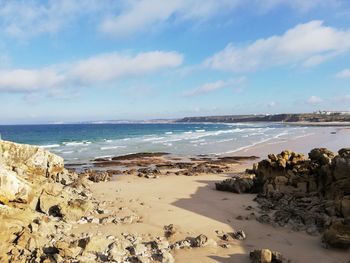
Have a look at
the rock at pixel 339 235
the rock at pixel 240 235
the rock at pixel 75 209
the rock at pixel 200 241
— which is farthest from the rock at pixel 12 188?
the rock at pixel 339 235

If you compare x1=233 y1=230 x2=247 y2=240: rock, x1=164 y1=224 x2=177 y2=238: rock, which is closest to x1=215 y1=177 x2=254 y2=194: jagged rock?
x1=233 y1=230 x2=247 y2=240: rock

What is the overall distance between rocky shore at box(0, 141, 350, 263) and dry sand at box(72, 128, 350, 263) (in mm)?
38

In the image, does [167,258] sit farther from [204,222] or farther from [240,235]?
[204,222]

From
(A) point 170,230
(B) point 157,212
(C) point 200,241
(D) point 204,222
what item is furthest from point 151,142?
(C) point 200,241

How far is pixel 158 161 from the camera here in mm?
32844

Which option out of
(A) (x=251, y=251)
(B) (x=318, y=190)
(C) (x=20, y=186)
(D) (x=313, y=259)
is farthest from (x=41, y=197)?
(B) (x=318, y=190)

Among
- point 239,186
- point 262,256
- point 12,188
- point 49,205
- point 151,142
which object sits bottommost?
point 151,142

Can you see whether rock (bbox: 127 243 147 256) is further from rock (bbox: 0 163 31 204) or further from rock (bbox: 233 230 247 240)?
rock (bbox: 0 163 31 204)

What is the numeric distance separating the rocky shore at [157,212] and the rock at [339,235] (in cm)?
3

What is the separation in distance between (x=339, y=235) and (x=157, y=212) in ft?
19.3

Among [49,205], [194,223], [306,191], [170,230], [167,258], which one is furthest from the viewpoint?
[306,191]

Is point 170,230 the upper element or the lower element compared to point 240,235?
upper

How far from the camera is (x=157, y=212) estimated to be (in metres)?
12.8

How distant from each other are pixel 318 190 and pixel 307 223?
3448mm
